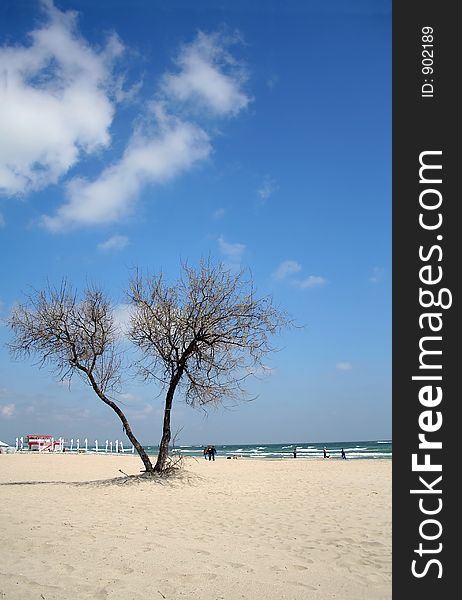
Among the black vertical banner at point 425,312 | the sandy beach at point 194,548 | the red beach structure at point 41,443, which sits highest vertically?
the black vertical banner at point 425,312

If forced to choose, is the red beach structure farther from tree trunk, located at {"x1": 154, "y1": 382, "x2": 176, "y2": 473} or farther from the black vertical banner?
the black vertical banner

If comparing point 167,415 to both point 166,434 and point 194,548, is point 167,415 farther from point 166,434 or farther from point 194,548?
point 194,548

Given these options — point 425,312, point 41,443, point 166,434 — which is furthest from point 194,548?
point 41,443

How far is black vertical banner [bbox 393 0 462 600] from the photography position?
517 cm

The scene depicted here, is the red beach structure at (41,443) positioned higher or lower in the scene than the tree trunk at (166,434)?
lower

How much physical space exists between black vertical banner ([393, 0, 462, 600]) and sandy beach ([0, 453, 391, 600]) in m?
0.77

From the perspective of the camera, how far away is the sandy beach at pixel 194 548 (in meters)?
5.16

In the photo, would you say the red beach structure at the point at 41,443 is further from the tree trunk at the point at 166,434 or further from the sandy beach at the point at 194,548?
the sandy beach at the point at 194,548

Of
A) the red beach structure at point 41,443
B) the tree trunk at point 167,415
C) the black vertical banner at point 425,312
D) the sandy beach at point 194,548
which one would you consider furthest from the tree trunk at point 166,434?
the red beach structure at point 41,443

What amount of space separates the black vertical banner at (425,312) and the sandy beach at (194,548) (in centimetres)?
77

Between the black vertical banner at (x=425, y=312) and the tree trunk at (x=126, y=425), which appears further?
the tree trunk at (x=126, y=425)

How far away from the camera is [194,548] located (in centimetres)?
675

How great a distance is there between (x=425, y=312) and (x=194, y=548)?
13.7 ft

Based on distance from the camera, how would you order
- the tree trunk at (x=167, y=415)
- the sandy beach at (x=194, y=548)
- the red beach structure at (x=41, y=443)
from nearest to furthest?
the sandy beach at (x=194, y=548) → the tree trunk at (x=167, y=415) → the red beach structure at (x=41, y=443)
